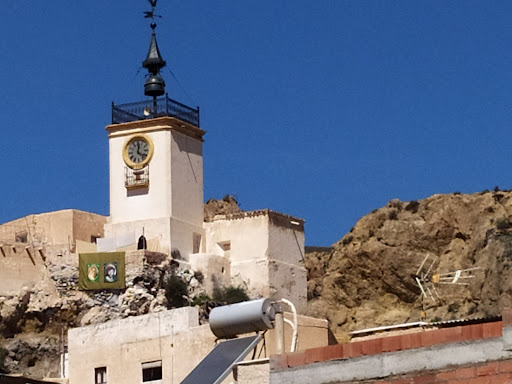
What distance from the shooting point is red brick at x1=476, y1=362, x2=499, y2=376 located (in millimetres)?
19359

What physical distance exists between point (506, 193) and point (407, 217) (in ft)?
13.5

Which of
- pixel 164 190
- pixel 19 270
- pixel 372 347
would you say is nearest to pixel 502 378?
pixel 372 347

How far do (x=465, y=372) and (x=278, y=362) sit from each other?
304 cm

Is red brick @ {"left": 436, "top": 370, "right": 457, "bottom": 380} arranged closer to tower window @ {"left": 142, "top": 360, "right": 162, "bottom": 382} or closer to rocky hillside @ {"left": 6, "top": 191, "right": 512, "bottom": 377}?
tower window @ {"left": 142, "top": 360, "right": 162, "bottom": 382}

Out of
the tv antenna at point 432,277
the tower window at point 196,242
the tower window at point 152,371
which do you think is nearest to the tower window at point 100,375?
the tower window at point 152,371

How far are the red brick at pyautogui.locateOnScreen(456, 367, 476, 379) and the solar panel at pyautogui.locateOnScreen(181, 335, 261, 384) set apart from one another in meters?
5.67

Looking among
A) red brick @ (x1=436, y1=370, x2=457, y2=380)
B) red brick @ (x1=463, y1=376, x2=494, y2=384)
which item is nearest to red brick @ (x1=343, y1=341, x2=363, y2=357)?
red brick @ (x1=436, y1=370, x2=457, y2=380)

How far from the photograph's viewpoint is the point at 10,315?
6219 centimetres

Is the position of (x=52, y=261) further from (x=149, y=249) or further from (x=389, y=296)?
(x=389, y=296)

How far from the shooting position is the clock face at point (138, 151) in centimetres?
6284

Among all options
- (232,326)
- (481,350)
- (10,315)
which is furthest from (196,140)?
(481,350)

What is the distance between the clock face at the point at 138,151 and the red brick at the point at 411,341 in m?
42.9

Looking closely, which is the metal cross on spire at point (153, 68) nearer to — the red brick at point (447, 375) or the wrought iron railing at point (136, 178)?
the wrought iron railing at point (136, 178)

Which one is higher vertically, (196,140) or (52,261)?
(196,140)
